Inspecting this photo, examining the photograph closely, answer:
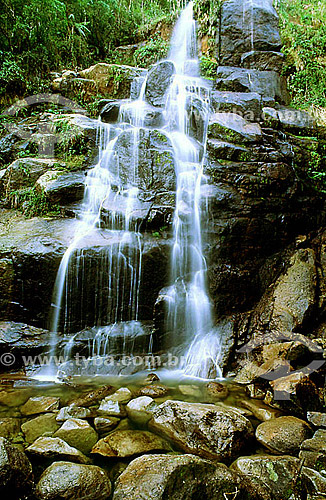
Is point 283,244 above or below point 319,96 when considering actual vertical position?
below

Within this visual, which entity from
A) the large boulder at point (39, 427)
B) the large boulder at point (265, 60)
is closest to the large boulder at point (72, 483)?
the large boulder at point (39, 427)

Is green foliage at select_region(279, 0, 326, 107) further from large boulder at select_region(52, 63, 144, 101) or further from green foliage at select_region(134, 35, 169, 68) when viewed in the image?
large boulder at select_region(52, 63, 144, 101)

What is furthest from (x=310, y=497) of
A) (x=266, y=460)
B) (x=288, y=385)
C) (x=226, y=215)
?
(x=226, y=215)

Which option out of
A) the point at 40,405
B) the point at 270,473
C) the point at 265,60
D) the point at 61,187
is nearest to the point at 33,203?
the point at 61,187

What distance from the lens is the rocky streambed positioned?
102 inches

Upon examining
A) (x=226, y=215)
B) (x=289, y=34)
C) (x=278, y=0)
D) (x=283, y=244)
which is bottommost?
(x=283, y=244)

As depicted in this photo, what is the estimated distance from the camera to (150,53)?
1348 cm

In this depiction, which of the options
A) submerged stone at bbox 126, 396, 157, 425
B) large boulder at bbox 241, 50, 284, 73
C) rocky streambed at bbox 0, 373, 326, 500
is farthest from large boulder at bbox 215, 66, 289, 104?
submerged stone at bbox 126, 396, 157, 425

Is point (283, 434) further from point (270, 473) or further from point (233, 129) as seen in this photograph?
point (233, 129)

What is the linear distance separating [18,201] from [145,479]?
711 centimetres

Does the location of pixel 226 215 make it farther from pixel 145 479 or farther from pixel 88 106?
pixel 88 106

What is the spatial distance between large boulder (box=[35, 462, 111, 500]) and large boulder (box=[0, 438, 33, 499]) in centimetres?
12

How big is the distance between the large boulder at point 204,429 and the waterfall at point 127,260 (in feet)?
6.96

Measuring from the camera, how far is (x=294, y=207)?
24.6 ft
